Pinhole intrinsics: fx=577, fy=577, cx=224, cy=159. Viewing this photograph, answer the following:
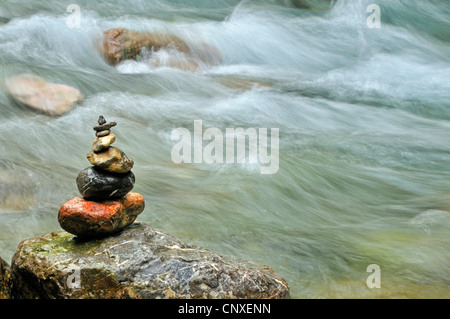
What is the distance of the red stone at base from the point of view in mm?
4133

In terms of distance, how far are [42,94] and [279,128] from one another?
3.92 metres

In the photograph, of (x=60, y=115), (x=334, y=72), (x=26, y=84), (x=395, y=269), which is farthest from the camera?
(x=334, y=72)

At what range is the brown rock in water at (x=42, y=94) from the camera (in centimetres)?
914

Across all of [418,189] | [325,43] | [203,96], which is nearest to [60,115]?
[203,96]

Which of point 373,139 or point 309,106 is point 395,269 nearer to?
point 373,139

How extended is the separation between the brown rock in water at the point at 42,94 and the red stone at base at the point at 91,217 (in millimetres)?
5147

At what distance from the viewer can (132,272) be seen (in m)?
3.89

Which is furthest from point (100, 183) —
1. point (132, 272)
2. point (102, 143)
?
point (132, 272)

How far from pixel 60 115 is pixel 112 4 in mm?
6324

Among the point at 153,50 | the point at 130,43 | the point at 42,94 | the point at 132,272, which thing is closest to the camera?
the point at 132,272

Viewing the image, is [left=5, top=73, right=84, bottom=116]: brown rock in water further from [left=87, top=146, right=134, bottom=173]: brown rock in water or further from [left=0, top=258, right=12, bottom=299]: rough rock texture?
[left=0, top=258, right=12, bottom=299]: rough rock texture

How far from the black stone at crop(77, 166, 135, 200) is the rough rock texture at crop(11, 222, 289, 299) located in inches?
13.4

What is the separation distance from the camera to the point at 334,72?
12.8 m

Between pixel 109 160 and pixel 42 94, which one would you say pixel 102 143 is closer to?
pixel 109 160
